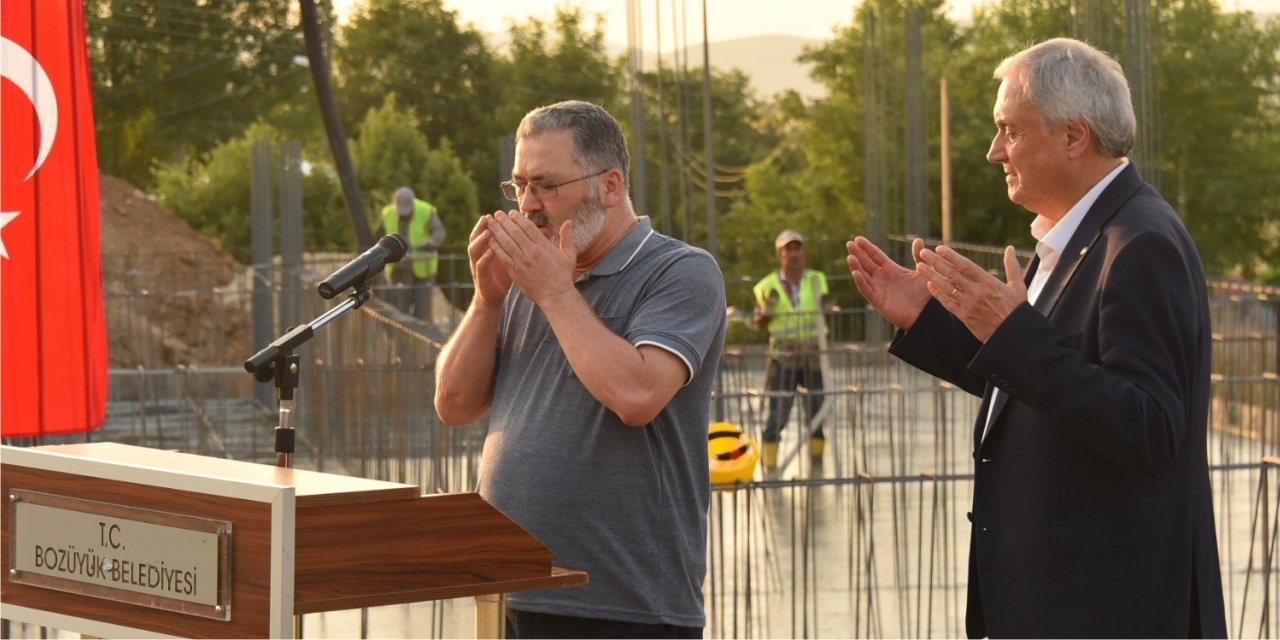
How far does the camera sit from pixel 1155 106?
9.82 metres

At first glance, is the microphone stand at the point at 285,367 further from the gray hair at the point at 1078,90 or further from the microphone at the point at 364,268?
the gray hair at the point at 1078,90

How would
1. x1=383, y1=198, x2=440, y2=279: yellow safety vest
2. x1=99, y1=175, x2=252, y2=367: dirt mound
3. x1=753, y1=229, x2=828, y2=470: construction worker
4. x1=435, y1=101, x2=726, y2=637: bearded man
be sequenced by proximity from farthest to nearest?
x1=99, y1=175, x2=252, y2=367: dirt mound, x1=383, y1=198, x2=440, y2=279: yellow safety vest, x1=753, y1=229, x2=828, y2=470: construction worker, x1=435, y1=101, x2=726, y2=637: bearded man

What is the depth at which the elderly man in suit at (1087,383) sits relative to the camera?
261 cm

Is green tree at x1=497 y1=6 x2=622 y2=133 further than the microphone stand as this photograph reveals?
Yes

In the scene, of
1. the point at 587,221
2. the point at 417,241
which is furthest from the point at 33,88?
the point at 417,241

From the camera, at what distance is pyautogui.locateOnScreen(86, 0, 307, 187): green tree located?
144 ft

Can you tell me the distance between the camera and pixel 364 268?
324 cm

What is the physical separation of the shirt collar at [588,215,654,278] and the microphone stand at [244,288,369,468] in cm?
46

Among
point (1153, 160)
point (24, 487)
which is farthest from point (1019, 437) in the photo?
point (1153, 160)

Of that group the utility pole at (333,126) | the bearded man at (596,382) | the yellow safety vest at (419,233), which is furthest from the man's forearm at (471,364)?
the yellow safety vest at (419,233)

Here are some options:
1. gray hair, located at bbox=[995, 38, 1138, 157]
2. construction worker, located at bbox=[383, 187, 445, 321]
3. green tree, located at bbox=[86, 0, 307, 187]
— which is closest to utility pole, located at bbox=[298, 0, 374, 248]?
construction worker, located at bbox=[383, 187, 445, 321]

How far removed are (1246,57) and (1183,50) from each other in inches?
88.1

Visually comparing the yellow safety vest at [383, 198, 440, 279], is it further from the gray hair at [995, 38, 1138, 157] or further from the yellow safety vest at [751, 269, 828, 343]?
the gray hair at [995, 38, 1138, 157]

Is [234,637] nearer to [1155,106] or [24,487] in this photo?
[24,487]
